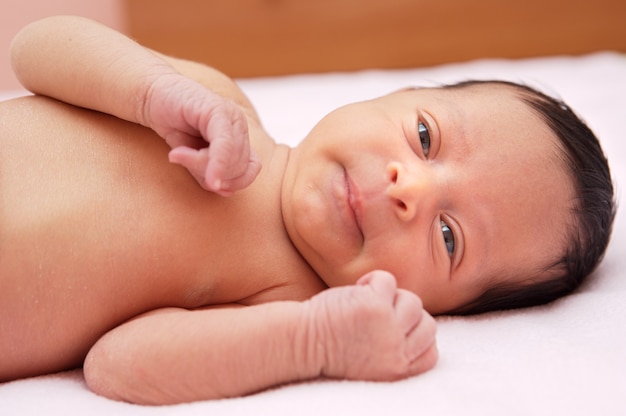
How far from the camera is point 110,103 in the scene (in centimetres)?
105

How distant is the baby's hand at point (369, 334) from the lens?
88cm

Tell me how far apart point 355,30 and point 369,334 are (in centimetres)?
199

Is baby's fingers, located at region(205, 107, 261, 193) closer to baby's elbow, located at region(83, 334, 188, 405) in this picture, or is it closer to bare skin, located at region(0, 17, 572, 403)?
bare skin, located at region(0, 17, 572, 403)

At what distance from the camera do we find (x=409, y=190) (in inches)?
40.8

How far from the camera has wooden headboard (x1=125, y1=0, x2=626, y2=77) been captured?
2684 millimetres

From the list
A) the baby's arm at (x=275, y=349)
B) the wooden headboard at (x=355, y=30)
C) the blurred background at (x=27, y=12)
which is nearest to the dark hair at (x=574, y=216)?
the baby's arm at (x=275, y=349)

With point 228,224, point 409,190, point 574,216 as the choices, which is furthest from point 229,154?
point 574,216

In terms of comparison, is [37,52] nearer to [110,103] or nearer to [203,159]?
[110,103]

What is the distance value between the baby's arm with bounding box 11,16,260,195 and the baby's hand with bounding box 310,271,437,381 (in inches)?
8.6

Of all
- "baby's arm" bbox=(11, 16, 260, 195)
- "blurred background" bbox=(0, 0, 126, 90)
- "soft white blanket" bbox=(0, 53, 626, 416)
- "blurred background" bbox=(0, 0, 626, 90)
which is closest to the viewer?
"soft white blanket" bbox=(0, 53, 626, 416)

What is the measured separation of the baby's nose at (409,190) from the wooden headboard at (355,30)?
5.63 ft

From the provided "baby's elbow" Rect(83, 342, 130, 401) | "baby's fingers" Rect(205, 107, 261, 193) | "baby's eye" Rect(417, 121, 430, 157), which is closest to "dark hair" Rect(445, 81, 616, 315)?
"baby's eye" Rect(417, 121, 430, 157)

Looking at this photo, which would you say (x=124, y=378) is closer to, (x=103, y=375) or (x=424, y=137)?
(x=103, y=375)

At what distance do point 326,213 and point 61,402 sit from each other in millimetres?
452
